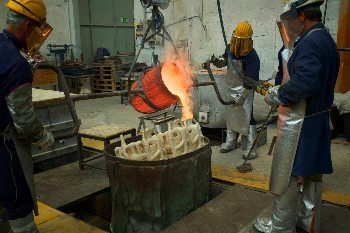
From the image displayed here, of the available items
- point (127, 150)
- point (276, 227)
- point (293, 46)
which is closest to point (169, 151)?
point (127, 150)

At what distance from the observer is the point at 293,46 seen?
237 centimetres

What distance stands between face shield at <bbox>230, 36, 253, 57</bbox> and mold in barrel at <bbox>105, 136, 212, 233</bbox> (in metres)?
1.75

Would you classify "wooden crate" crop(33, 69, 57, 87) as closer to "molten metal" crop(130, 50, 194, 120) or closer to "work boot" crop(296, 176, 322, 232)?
"molten metal" crop(130, 50, 194, 120)

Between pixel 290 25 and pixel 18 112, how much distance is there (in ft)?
5.99

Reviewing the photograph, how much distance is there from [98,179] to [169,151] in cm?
120

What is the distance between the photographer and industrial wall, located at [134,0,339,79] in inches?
264

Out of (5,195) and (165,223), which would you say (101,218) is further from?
(5,195)

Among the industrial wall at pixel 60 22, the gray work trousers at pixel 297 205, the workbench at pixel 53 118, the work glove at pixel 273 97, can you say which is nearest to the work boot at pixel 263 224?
the gray work trousers at pixel 297 205

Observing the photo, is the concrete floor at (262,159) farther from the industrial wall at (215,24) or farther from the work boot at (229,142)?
the industrial wall at (215,24)

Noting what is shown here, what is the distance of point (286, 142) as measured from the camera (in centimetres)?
234

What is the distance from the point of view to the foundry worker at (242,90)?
4.30 m

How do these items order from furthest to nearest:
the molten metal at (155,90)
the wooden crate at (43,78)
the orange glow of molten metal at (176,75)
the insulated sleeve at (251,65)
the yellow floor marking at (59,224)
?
the wooden crate at (43,78)
the insulated sleeve at (251,65)
the yellow floor marking at (59,224)
the orange glow of molten metal at (176,75)
the molten metal at (155,90)

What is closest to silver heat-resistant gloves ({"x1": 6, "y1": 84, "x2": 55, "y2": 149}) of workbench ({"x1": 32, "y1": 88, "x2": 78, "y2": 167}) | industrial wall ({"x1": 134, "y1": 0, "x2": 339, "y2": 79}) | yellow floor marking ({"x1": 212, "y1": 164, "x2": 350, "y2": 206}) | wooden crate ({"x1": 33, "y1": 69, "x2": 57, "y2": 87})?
workbench ({"x1": 32, "y1": 88, "x2": 78, "y2": 167})

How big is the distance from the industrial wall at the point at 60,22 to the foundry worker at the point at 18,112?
8.25 meters
